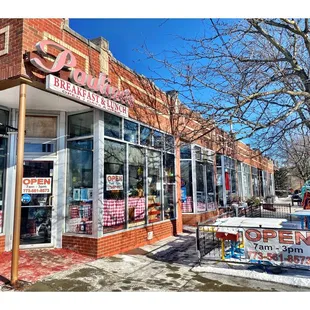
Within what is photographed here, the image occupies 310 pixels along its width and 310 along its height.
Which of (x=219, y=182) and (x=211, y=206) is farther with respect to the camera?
(x=219, y=182)

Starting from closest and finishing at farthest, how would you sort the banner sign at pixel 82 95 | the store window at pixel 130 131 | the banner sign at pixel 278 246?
the banner sign at pixel 278 246 < the banner sign at pixel 82 95 < the store window at pixel 130 131

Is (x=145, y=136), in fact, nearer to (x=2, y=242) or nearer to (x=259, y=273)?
(x=2, y=242)

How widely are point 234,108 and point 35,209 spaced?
17.6 ft

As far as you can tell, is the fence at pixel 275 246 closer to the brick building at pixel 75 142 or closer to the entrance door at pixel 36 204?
the brick building at pixel 75 142

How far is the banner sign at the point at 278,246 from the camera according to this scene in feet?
17.1

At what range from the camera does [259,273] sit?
5.46 m

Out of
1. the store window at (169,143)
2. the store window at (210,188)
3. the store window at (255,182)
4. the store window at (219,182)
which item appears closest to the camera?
the store window at (169,143)

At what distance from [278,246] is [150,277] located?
253cm

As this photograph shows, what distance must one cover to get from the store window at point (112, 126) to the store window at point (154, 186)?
1817 mm

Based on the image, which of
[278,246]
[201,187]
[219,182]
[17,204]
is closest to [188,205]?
[201,187]

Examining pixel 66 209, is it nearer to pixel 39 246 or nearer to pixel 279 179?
pixel 39 246

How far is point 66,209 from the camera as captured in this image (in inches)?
283

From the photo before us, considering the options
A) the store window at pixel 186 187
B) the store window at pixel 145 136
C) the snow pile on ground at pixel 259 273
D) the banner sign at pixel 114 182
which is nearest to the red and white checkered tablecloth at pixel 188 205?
the store window at pixel 186 187

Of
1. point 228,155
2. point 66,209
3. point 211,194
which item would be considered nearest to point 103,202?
point 66,209
